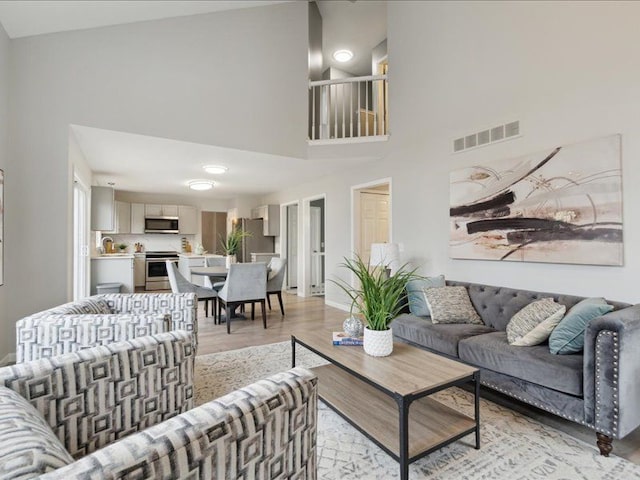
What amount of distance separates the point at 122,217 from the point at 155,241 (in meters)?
1.08

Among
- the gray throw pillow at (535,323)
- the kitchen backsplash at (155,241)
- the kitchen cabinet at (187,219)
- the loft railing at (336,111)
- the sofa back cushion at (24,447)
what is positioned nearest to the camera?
the sofa back cushion at (24,447)

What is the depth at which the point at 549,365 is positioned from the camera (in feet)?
6.63

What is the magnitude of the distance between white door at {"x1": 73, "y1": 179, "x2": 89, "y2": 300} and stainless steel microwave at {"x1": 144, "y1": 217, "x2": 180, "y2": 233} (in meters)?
2.71

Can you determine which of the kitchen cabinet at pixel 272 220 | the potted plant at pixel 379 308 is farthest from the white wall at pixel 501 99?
the kitchen cabinet at pixel 272 220

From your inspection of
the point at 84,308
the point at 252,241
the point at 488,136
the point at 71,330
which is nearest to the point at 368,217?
the point at 488,136

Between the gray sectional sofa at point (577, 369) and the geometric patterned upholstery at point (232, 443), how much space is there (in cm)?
167

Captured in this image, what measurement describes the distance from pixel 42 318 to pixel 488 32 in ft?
15.0

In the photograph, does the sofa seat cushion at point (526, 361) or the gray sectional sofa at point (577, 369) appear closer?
the gray sectional sofa at point (577, 369)

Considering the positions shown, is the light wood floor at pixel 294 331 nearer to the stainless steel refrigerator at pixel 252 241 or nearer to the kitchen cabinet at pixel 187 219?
the stainless steel refrigerator at pixel 252 241

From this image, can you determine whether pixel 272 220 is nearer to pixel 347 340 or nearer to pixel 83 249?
pixel 83 249

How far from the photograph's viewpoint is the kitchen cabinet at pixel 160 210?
8.05m

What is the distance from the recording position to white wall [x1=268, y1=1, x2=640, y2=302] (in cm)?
247

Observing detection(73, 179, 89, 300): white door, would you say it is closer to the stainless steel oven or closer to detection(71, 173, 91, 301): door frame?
detection(71, 173, 91, 301): door frame

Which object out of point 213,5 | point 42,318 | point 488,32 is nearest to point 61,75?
point 213,5
